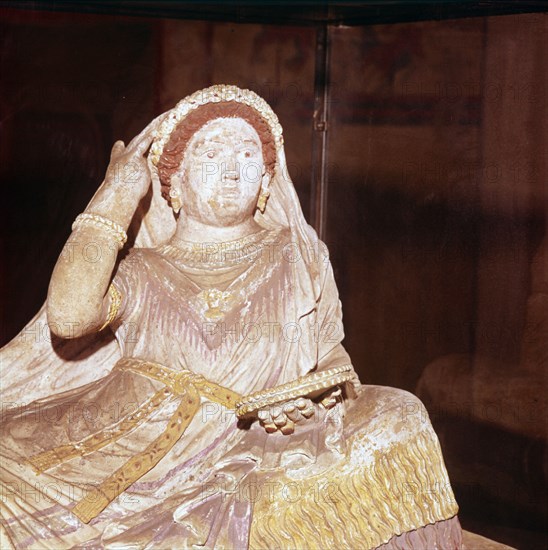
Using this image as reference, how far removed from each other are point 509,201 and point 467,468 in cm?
109

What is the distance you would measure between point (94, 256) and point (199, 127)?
0.53 m

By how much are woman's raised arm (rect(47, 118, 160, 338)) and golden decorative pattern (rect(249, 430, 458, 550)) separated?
730 mm

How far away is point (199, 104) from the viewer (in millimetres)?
4117

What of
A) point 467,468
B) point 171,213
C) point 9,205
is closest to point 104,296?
point 171,213

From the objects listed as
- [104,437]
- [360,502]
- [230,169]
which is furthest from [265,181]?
[360,502]

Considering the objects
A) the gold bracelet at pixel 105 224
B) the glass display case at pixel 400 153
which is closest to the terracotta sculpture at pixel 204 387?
the gold bracelet at pixel 105 224

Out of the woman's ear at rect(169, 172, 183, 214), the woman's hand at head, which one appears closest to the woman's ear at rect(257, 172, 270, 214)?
the woman's ear at rect(169, 172, 183, 214)

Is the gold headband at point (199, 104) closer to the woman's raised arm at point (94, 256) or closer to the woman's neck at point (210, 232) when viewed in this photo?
the woman's raised arm at point (94, 256)

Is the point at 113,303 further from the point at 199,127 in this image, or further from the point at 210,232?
the point at 199,127

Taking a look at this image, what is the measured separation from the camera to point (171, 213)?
435 cm

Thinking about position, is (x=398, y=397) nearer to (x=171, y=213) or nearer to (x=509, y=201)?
(x=171, y=213)

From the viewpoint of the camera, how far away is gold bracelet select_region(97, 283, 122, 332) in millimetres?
4039

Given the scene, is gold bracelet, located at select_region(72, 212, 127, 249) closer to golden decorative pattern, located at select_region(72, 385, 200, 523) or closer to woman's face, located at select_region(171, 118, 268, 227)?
woman's face, located at select_region(171, 118, 268, 227)

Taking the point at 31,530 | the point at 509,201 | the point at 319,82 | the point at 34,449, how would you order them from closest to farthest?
the point at 31,530 → the point at 34,449 → the point at 509,201 → the point at 319,82
